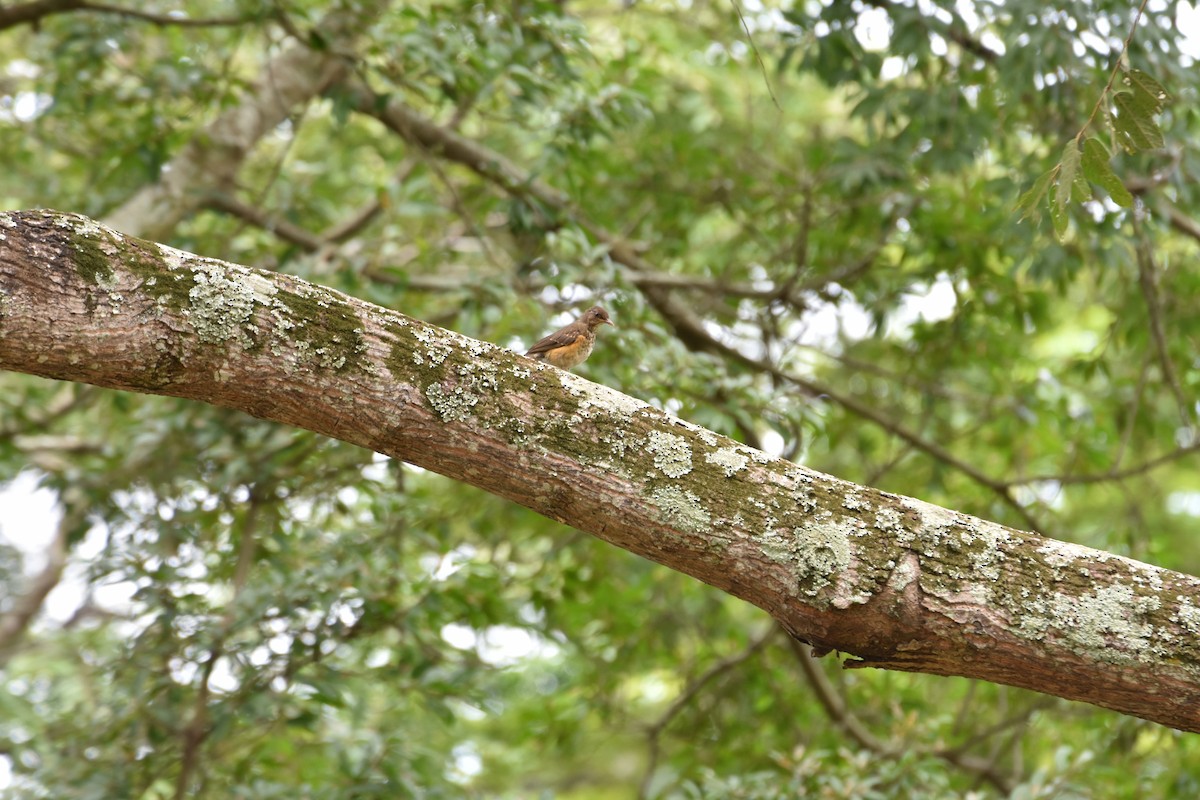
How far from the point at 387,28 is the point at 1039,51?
111 inches

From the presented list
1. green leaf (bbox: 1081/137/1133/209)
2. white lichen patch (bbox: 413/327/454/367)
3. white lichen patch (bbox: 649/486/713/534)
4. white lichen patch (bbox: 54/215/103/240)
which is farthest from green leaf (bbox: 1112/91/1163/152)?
white lichen patch (bbox: 54/215/103/240)

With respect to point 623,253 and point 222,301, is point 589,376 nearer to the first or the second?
point 623,253

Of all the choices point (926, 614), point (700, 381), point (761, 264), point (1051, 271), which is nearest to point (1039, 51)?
point (1051, 271)

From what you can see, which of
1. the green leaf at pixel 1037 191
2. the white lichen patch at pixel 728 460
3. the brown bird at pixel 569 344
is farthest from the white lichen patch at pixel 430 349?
the brown bird at pixel 569 344

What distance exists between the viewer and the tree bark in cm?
234

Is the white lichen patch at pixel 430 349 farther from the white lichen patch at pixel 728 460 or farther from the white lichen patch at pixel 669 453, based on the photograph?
the white lichen patch at pixel 728 460

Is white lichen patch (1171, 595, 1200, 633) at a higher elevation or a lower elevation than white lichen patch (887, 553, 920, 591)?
higher

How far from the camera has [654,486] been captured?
8.05 ft

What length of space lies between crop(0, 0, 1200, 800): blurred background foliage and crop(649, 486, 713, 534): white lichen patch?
195cm

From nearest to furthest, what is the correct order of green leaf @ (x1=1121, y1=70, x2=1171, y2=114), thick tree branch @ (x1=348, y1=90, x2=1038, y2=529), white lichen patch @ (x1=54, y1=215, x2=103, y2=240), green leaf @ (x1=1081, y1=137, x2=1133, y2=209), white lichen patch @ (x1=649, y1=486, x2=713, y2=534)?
white lichen patch @ (x1=54, y1=215, x2=103, y2=240)
white lichen patch @ (x1=649, y1=486, x2=713, y2=534)
green leaf @ (x1=1081, y1=137, x2=1133, y2=209)
green leaf @ (x1=1121, y1=70, x2=1171, y2=114)
thick tree branch @ (x1=348, y1=90, x2=1038, y2=529)

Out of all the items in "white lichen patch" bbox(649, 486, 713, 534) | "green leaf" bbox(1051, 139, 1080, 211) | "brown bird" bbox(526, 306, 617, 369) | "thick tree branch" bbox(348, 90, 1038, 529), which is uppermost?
"thick tree branch" bbox(348, 90, 1038, 529)

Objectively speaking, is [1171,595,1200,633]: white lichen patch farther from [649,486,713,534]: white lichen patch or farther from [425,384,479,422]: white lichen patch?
[425,384,479,422]: white lichen patch

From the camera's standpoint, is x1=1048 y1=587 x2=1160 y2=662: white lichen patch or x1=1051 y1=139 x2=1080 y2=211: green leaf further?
x1=1051 y1=139 x2=1080 y2=211: green leaf

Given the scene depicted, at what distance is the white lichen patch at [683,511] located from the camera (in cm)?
243
